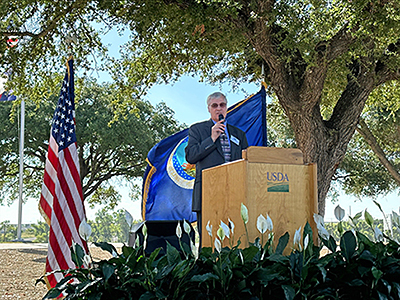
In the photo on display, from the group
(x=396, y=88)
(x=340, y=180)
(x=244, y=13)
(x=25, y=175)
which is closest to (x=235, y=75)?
(x=244, y=13)

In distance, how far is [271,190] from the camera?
279cm

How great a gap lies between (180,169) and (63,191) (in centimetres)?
304

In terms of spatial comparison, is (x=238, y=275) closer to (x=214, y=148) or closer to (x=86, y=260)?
(x=86, y=260)

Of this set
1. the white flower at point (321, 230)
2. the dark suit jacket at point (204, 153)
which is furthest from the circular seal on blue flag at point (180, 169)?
the white flower at point (321, 230)

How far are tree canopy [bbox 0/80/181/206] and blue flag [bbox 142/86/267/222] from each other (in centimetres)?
1022

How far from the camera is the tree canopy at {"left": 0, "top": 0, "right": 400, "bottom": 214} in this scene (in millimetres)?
6508

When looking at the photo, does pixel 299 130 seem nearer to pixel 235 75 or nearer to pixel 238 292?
pixel 235 75

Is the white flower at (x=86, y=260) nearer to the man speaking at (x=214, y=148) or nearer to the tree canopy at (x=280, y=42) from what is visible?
the man speaking at (x=214, y=148)

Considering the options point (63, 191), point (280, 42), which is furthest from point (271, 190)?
point (280, 42)

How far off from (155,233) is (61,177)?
59.9 inches

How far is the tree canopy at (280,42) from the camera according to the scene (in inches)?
256

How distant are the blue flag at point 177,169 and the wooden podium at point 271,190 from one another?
4.84 metres

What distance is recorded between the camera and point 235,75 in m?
10.2

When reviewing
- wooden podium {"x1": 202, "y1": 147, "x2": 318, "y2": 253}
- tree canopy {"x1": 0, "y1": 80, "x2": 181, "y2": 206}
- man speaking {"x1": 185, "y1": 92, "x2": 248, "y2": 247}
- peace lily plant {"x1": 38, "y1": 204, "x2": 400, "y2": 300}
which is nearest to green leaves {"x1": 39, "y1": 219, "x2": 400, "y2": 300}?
peace lily plant {"x1": 38, "y1": 204, "x2": 400, "y2": 300}
